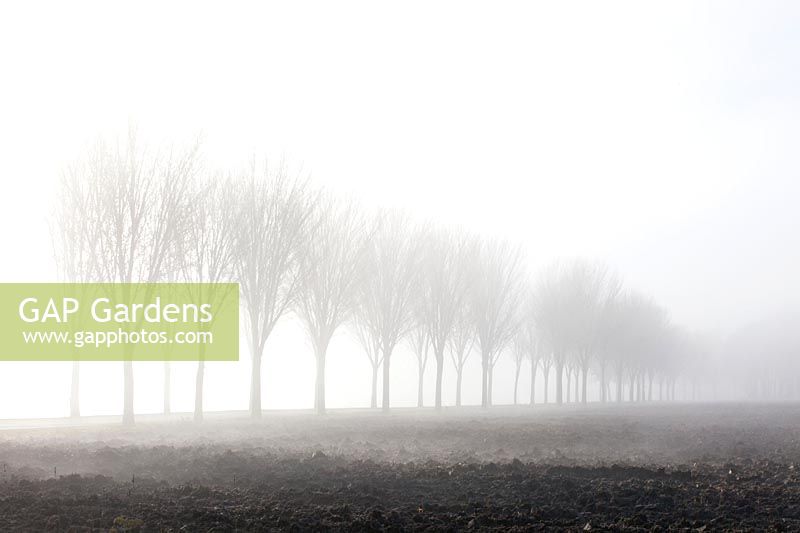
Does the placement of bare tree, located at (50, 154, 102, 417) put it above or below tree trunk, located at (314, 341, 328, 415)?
above

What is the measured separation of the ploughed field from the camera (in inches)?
414

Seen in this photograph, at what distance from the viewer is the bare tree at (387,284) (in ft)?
135

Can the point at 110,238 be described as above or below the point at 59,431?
above

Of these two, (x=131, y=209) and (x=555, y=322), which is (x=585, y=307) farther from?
(x=131, y=209)

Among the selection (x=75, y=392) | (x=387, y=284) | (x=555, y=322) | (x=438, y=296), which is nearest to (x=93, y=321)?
(x=75, y=392)

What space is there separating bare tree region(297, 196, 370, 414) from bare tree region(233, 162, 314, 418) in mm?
3093

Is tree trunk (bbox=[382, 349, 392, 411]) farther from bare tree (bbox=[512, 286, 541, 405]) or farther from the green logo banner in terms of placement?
bare tree (bbox=[512, 286, 541, 405])

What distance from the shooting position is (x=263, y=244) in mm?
31844

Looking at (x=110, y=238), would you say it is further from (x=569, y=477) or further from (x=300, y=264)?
(x=569, y=477)

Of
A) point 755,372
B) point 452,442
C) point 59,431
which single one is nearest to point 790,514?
point 452,442

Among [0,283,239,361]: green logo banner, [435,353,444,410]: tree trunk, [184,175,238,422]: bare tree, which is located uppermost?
[184,175,238,422]: bare tree

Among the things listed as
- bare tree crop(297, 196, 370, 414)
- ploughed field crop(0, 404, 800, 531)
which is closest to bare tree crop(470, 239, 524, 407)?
bare tree crop(297, 196, 370, 414)

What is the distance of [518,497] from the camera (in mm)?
→ 12516

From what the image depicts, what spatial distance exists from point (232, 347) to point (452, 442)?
16882mm
